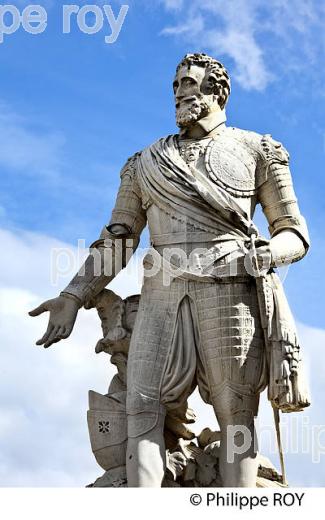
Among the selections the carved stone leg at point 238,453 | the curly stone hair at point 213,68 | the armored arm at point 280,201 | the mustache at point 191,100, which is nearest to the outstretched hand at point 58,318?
the carved stone leg at point 238,453

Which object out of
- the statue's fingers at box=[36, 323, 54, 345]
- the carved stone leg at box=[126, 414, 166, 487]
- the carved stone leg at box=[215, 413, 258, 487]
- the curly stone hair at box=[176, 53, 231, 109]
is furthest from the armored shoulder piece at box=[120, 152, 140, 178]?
the carved stone leg at box=[215, 413, 258, 487]

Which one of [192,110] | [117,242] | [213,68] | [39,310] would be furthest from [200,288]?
[213,68]

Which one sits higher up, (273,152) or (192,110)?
(192,110)

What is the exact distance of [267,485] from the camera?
9578mm

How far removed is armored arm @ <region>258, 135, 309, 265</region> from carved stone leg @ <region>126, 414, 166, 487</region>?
5.93 ft

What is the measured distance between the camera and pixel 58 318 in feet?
32.5

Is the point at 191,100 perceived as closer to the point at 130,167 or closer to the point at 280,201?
the point at 130,167

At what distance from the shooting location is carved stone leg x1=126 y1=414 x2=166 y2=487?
29.8 ft

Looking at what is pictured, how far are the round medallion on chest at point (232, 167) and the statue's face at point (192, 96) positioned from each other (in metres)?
0.32

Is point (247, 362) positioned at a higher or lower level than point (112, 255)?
lower

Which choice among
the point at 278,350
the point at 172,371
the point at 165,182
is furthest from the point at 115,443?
the point at 165,182

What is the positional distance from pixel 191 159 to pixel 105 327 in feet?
5.38

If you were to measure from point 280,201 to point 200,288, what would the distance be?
1086mm
